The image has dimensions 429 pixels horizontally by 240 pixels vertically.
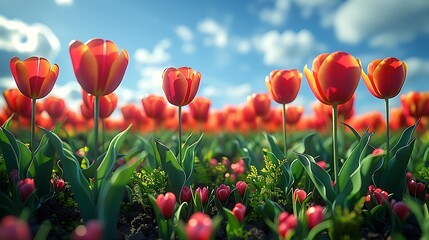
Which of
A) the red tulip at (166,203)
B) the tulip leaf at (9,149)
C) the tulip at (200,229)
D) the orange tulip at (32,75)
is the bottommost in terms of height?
the red tulip at (166,203)

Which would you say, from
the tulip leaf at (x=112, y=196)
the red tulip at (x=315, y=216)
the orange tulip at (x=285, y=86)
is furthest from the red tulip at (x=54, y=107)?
the red tulip at (x=315, y=216)

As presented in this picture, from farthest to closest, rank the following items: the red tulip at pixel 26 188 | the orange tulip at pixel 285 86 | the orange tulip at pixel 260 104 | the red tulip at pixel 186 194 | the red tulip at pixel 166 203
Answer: the orange tulip at pixel 260 104
the orange tulip at pixel 285 86
the red tulip at pixel 186 194
the red tulip at pixel 26 188
the red tulip at pixel 166 203

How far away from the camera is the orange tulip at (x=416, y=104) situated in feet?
15.8

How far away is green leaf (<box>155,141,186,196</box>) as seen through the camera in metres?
2.69

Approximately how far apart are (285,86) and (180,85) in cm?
102

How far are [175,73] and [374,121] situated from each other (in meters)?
7.93

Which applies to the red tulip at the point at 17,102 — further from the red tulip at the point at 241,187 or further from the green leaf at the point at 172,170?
the red tulip at the point at 241,187

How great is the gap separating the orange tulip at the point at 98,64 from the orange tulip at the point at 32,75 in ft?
1.52

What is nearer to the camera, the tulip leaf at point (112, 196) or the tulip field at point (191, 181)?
the tulip leaf at point (112, 196)

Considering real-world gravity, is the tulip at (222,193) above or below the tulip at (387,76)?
below

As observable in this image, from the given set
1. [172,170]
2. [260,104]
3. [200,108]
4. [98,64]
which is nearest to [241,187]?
[172,170]

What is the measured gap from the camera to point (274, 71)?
3400 mm

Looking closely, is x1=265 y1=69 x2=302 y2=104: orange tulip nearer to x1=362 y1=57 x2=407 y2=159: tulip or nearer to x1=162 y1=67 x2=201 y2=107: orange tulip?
x1=362 y1=57 x2=407 y2=159: tulip

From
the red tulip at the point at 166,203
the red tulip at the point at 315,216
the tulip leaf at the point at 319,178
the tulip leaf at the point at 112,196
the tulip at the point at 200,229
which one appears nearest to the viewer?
the tulip at the point at 200,229
